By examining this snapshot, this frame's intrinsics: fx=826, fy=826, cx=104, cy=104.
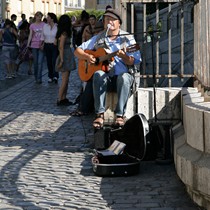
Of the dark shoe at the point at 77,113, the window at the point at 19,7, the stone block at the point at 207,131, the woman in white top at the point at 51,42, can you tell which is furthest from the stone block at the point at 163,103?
the window at the point at 19,7

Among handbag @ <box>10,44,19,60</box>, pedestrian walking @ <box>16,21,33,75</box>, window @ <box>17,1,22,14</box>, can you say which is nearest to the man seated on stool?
pedestrian walking @ <box>16,21,33,75</box>

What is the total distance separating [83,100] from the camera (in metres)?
11.7

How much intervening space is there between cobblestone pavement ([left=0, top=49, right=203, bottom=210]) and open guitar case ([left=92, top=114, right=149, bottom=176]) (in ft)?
0.24

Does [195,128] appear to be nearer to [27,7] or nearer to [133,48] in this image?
[133,48]

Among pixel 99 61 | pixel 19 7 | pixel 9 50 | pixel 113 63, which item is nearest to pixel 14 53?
pixel 9 50

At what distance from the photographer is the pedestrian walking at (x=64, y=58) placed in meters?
14.1

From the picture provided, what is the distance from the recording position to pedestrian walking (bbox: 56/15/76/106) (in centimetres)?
1405

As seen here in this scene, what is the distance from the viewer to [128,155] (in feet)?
26.0

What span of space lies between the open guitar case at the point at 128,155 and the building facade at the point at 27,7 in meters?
47.8

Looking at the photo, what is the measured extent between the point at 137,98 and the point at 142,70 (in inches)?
38.3

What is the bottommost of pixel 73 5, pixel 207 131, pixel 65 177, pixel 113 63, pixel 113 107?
pixel 65 177

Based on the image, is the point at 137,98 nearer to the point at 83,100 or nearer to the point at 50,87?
the point at 83,100

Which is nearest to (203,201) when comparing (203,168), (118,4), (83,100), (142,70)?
(203,168)

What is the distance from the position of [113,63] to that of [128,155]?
158cm
